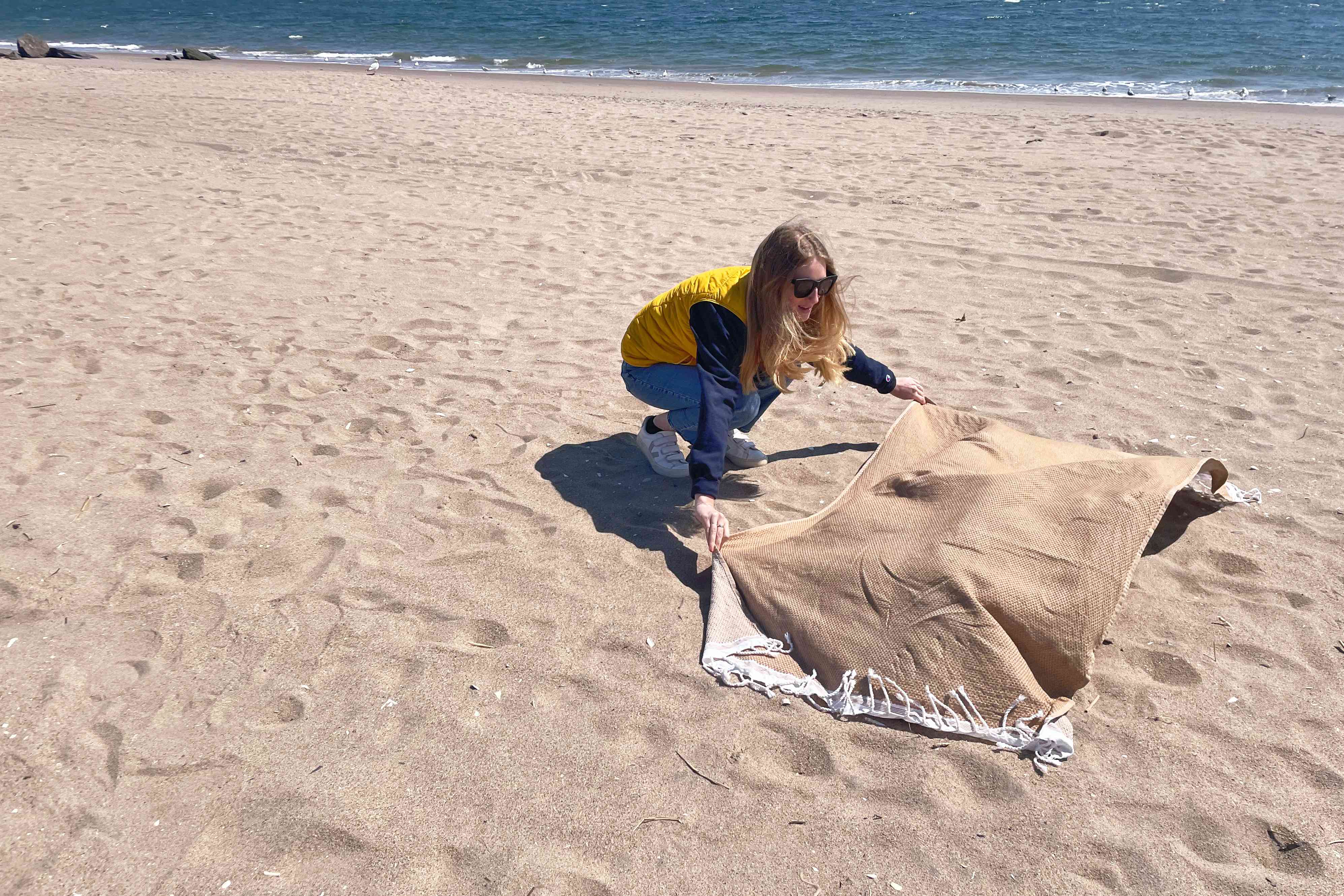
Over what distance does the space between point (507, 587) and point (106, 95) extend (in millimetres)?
14293

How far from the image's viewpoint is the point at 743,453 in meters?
3.68

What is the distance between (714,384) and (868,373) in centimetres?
71

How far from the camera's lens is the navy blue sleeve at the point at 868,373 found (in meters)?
3.39

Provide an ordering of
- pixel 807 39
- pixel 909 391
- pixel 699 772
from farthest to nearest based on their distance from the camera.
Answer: pixel 807 39
pixel 909 391
pixel 699 772

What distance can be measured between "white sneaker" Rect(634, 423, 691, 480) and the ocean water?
15.7 metres

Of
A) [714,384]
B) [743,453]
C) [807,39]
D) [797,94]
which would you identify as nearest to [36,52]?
[797,94]

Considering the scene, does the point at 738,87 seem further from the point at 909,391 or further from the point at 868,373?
the point at 868,373

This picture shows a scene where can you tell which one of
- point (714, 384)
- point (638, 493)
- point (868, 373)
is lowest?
point (638, 493)

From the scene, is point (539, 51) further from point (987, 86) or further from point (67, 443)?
point (67, 443)

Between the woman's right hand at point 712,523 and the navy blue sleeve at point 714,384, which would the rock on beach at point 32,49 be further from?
the woman's right hand at point 712,523

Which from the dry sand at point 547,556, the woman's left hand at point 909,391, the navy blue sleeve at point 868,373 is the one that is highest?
the navy blue sleeve at point 868,373

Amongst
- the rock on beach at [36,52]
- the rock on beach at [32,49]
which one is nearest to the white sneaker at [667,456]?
the rock on beach at [36,52]

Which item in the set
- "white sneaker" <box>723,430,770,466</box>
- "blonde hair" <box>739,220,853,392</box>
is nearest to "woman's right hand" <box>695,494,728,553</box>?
"blonde hair" <box>739,220,853,392</box>

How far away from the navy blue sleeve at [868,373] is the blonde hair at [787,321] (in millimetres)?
164
